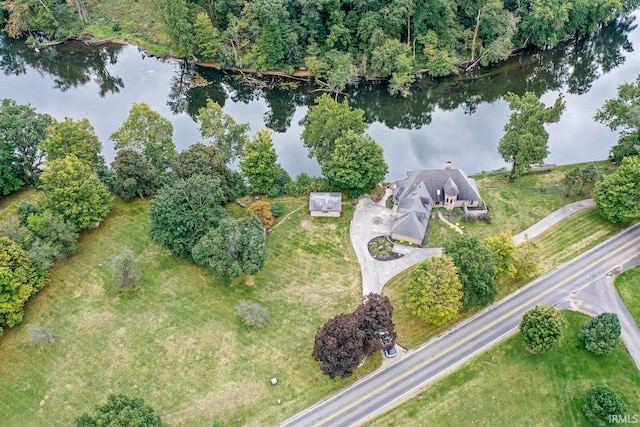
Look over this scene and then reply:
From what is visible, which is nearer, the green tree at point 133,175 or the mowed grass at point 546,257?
the mowed grass at point 546,257

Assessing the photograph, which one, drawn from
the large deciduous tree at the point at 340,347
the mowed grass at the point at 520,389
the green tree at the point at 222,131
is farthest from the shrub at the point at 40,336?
the mowed grass at the point at 520,389

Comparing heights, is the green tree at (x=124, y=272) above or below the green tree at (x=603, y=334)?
above

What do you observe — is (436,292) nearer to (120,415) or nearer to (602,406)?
(602,406)

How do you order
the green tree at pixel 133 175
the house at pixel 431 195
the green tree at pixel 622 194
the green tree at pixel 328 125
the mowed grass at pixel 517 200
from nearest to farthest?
1. the green tree at pixel 622 194
2. the house at pixel 431 195
3. the mowed grass at pixel 517 200
4. the green tree at pixel 133 175
5. the green tree at pixel 328 125

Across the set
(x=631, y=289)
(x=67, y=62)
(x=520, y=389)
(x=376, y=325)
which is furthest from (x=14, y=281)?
(x=67, y=62)

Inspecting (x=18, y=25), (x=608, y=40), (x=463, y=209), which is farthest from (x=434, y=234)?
(x=18, y=25)

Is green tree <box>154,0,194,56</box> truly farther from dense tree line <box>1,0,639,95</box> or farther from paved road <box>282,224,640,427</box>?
Answer: paved road <box>282,224,640,427</box>

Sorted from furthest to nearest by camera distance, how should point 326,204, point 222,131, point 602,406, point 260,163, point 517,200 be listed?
1. point 222,131
2. point 517,200
3. point 260,163
4. point 326,204
5. point 602,406

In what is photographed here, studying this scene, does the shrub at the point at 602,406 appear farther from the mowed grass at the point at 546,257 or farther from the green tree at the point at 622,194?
the green tree at the point at 622,194
